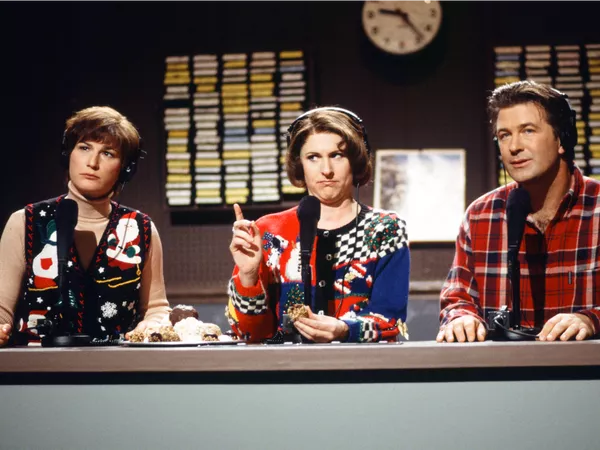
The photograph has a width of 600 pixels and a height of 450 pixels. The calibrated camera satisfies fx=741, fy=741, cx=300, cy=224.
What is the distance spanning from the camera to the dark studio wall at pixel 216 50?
4512mm

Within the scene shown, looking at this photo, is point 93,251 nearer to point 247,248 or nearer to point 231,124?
point 247,248

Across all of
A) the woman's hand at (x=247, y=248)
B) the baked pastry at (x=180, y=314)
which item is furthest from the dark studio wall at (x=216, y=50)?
the woman's hand at (x=247, y=248)

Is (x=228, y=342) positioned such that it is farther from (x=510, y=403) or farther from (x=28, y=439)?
(x=510, y=403)

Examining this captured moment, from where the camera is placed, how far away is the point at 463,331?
2.07 metres

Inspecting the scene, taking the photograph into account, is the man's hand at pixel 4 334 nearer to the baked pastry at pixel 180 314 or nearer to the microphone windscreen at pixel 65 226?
the microphone windscreen at pixel 65 226

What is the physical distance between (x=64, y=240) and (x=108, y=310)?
66cm

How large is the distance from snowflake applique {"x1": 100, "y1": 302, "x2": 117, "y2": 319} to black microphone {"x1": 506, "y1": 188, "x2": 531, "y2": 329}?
1390mm

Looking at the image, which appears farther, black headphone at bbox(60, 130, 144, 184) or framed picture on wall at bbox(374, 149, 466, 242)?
framed picture on wall at bbox(374, 149, 466, 242)

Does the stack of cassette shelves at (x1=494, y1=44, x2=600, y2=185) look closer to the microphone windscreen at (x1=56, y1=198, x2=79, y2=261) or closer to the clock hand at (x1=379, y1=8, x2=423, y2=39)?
the clock hand at (x1=379, y1=8, x2=423, y2=39)

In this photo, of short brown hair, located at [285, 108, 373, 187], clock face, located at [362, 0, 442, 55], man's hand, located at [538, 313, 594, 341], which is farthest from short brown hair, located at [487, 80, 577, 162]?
clock face, located at [362, 0, 442, 55]

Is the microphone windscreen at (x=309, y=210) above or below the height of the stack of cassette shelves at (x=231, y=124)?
below

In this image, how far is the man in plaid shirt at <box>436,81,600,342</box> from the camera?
2.43 metres

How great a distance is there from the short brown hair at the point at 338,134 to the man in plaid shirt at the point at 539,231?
0.46 metres

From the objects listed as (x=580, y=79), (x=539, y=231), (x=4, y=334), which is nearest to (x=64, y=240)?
(x=4, y=334)
